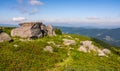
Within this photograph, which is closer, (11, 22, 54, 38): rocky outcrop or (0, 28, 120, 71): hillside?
(0, 28, 120, 71): hillside

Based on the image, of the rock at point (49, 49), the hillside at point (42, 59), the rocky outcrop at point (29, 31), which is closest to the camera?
the hillside at point (42, 59)

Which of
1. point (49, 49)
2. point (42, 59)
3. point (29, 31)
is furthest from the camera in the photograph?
point (29, 31)

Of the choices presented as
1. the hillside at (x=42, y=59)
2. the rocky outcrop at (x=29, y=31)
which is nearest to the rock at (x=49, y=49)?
the hillside at (x=42, y=59)

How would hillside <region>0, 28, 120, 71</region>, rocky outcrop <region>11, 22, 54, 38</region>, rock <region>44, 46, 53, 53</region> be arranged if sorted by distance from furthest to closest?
1. rocky outcrop <region>11, 22, 54, 38</region>
2. rock <region>44, 46, 53, 53</region>
3. hillside <region>0, 28, 120, 71</region>

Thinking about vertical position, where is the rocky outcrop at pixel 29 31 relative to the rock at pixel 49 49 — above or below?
above

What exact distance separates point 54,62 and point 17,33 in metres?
29.5

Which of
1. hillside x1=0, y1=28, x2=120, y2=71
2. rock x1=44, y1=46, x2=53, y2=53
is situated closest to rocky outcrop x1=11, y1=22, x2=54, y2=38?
hillside x1=0, y1=28, x2=120, y2=71

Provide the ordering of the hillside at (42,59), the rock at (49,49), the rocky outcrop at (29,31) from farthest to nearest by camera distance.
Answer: the rocky outcrop at (29,31), the rock at (49,49), the hillside at (42,59)

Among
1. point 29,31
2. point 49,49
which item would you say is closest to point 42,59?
point 49,49

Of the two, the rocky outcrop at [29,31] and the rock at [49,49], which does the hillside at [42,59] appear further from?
the rocky outcrop at [29,31]

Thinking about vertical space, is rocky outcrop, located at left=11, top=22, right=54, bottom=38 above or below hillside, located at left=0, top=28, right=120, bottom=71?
above

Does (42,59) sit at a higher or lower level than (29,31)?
lower

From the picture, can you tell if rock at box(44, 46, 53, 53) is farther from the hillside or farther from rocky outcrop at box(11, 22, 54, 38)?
rocky outcrop at box(11, 22, 54, 38)

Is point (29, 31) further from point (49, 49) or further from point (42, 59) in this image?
point (42, 59)
